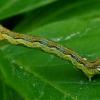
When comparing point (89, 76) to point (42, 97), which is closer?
point (42, 97)

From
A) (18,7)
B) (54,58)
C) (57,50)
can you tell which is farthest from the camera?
(18,7)

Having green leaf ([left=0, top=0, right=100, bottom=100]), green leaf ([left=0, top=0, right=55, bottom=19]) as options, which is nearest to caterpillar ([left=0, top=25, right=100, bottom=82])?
green leaf ([left=0, top=0, right=100, bottom=100])

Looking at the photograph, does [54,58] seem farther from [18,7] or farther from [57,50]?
[18,7]

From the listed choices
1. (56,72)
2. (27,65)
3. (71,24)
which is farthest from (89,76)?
(71,24)

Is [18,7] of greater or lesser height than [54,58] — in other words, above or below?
above

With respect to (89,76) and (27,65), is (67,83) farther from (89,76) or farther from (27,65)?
(27,65)

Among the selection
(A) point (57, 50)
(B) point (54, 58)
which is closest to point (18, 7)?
(B) point (54, 58)
